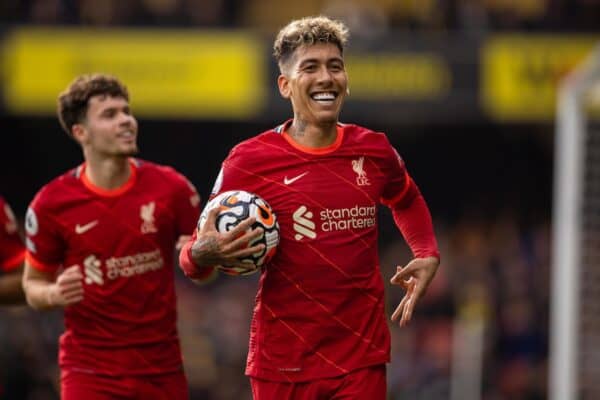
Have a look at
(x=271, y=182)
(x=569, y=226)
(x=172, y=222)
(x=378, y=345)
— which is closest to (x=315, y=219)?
(x=271, y=182)

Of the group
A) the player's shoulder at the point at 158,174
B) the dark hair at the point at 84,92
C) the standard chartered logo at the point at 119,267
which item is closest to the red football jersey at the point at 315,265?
the standard chartered logo at the point at 119,267

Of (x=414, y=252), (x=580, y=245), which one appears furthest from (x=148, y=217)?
(x=580, y=245)

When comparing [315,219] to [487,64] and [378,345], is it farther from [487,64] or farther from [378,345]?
[487,64]

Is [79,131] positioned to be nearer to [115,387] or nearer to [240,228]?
[115,387]

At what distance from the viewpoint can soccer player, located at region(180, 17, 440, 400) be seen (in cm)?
558

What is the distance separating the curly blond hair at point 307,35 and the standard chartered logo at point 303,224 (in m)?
0.68

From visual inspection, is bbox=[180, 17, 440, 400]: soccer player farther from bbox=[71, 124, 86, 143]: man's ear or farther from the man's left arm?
bbox=[71, 124, 86, 143]: man's ear

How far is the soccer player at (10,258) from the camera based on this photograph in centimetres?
698

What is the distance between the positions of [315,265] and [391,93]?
1058 cm

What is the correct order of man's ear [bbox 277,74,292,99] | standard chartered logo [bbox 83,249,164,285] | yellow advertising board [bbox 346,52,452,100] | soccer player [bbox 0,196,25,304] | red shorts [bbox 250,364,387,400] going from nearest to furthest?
1. red shorts [bbox 250,364,387,400]
2. man's ear [bbox 277,74,292,99]
3. standard chartered logo [bbox 83,249,164,285]
4. soccer player [bbox 0,196,25,304]
5. yellow advertising board [bbox 346,52,452,100]

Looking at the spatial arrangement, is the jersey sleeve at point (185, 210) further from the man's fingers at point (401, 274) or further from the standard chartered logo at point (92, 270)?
the man's fingers at point (401, 274)

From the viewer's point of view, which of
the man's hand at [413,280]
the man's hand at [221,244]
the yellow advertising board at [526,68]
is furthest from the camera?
the yellow advertising board at [526,68]

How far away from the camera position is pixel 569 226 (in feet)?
34.0

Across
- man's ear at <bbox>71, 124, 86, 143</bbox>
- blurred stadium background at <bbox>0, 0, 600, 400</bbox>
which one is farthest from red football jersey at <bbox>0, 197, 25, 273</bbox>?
blurred stadium background at <bbox>0, 0, 600, 400</bbox>
